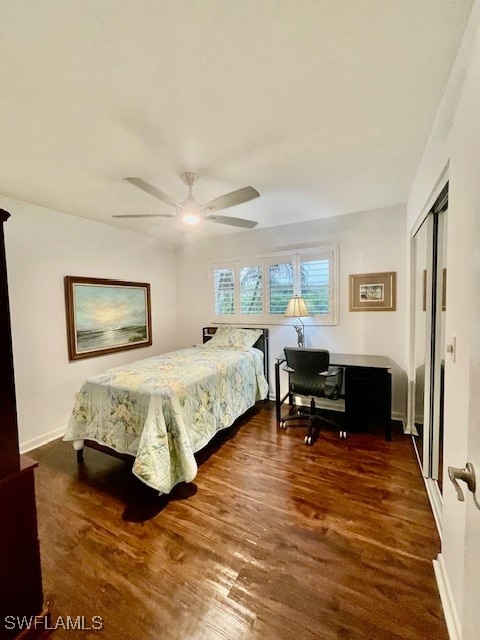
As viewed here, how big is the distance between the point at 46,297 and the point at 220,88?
2668mm

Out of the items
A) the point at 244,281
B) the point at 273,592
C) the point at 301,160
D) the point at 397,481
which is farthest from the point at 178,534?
the point at 244,281

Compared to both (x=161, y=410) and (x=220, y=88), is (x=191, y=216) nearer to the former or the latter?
(x=220, y=88)

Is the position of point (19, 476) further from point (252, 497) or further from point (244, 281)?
point (244, 281)

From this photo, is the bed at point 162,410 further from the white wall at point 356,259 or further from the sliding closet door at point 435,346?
the sliding closet door at point 435,346

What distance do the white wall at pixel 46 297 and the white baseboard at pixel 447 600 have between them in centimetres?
340

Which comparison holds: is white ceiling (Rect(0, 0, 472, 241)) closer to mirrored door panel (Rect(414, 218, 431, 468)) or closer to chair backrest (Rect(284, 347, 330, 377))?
mirrored door panel (Rect(414, 218, 431, 468))

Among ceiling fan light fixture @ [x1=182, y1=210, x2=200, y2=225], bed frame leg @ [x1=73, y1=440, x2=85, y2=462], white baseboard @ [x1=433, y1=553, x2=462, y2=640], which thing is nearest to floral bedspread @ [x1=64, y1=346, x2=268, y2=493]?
bed frame leg @ [x1=73, y1=440, x2=85, y2=462]

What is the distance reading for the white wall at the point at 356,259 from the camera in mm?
3094

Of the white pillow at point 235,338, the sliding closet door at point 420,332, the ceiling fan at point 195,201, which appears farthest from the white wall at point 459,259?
the white pillow at point 235,338

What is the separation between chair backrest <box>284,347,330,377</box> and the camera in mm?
2639

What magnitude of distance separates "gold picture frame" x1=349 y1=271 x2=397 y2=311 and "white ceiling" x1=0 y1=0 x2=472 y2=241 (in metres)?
1.13

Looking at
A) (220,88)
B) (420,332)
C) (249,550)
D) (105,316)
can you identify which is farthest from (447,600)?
(105,316)

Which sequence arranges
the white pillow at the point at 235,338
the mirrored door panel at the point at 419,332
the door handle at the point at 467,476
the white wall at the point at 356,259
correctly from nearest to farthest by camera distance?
1. the door handle at the point at 467,476
2. the mirrored door panel at the point at 419,332
3. the white wall at the point at 356,259
4. the white pillow at the point at 235,338

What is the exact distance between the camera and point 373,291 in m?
3.21
